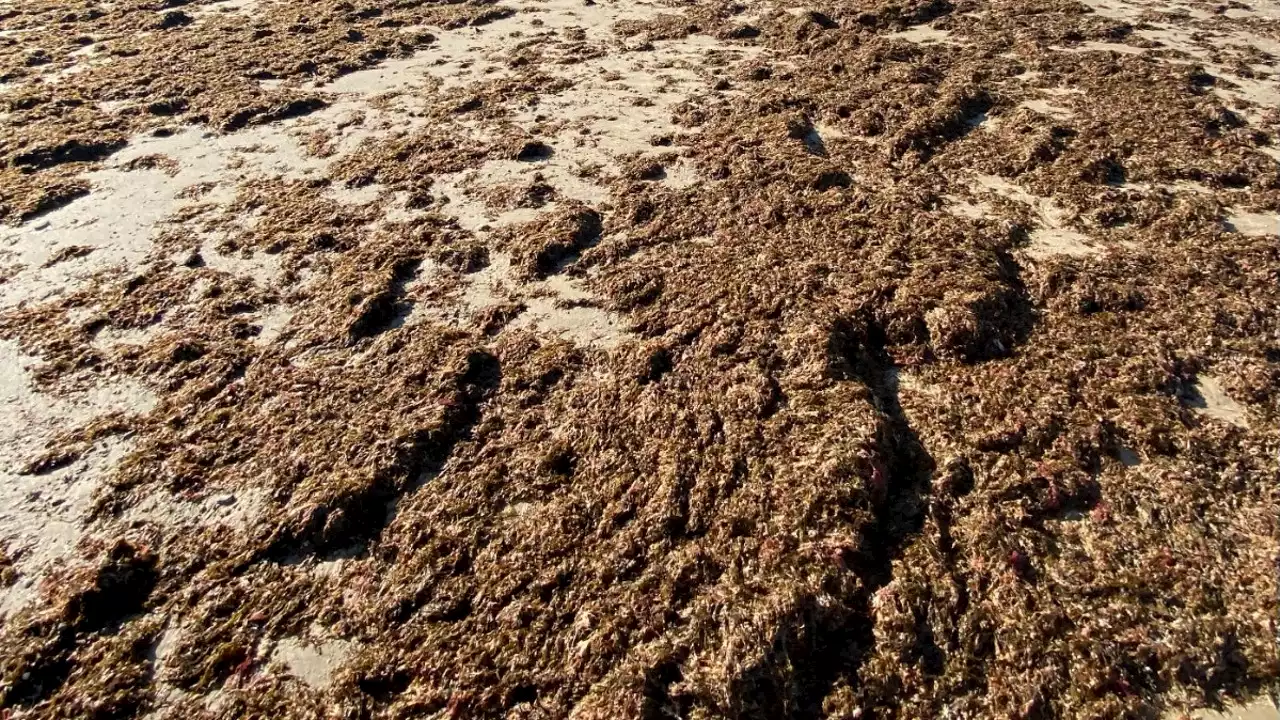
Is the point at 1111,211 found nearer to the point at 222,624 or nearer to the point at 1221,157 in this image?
the point at 1221,157

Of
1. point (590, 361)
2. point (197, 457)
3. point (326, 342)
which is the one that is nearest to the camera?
point (197, 457)

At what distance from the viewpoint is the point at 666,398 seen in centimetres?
425

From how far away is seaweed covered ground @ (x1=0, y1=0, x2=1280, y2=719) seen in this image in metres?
Answer: 3.01

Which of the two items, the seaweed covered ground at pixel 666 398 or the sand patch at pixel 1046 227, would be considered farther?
the sand patch at pixel 1046 227

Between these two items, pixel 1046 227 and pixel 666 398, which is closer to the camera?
pixel 666 398

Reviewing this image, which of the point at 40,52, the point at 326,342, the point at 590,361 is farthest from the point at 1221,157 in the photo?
the point at 40,52

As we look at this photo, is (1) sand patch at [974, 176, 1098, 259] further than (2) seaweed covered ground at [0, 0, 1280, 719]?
Yes

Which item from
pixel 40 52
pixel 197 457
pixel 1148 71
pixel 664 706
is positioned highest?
pixel 40 52

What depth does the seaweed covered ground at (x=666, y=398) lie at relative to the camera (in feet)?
9.87

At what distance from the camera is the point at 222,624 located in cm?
326

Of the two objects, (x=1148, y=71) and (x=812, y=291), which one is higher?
(x=1148, y=71)

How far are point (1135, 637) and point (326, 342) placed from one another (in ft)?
16.7

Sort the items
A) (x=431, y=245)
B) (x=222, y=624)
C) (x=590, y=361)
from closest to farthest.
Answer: (x=222, y=624)
(x=590, y=361)
(x=431, y=245)

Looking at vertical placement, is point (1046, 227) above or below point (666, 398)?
above
